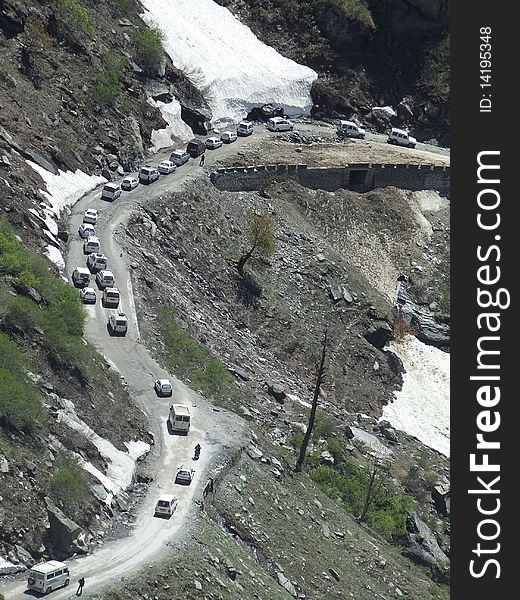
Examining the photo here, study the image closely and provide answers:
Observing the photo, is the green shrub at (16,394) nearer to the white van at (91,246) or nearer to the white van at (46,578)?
the white van at (46,578)

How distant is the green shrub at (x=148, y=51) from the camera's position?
10131cm

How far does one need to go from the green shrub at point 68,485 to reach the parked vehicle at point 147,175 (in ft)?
135

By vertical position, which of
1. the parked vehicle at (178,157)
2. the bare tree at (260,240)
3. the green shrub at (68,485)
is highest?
the parked vehicle at (178,157)

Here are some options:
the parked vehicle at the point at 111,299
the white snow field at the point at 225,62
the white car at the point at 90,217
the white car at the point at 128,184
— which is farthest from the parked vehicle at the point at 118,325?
the white snow field at the point at 225,62

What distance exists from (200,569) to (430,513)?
90.7 ft

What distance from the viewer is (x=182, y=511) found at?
5131cm

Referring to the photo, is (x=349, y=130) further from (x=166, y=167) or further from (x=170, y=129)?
(x=166, y=167)

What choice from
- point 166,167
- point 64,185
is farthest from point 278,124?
point 64,185

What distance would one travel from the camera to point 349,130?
356ft

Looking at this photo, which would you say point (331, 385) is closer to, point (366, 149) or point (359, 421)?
point (359, 421)

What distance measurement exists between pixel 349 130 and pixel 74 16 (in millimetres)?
25499

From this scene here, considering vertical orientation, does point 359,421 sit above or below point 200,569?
above

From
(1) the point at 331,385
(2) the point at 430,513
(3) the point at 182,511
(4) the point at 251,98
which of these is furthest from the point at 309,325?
(3) the point at 182,511

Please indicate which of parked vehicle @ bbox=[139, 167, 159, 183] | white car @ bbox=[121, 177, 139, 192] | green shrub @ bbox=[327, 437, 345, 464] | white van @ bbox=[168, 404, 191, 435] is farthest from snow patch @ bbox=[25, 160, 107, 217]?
white van @ bbox=[168, 404, 191, 435]
